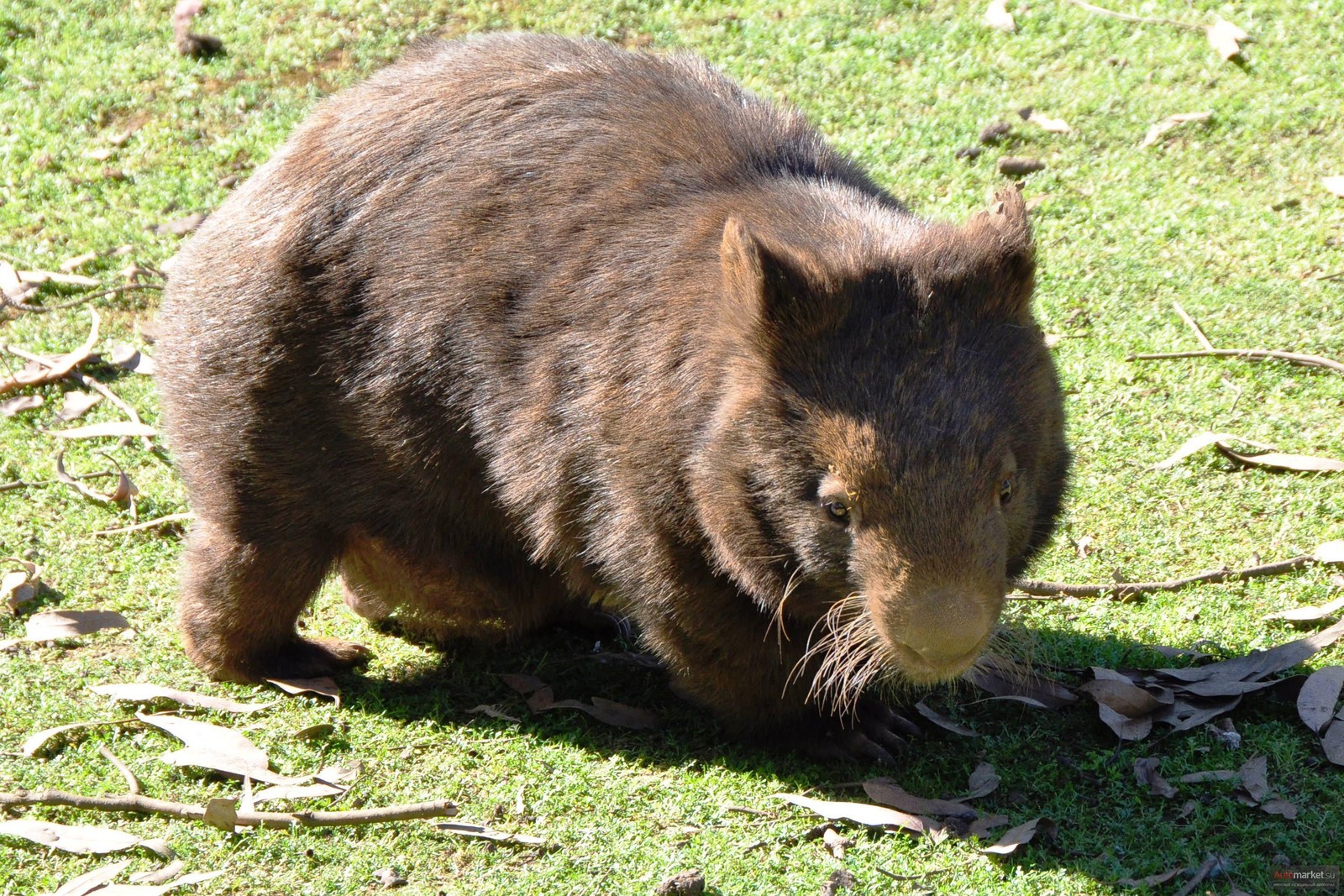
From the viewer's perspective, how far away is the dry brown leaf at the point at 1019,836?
3.83 m

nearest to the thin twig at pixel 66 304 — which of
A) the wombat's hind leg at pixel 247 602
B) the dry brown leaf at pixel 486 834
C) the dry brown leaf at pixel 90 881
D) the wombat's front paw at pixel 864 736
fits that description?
the wombat's hind leg at pixel 247 602

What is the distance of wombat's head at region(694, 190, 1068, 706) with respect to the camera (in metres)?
3.48

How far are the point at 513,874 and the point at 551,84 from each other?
2.39m

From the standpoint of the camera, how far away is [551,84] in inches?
183

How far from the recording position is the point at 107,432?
622 cm

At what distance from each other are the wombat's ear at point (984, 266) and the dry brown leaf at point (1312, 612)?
1.51 meters

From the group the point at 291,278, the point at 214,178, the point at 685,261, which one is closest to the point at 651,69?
the point at 685,261

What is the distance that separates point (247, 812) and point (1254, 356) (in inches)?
162

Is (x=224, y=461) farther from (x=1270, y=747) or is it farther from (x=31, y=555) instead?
(x=1270, y=747)

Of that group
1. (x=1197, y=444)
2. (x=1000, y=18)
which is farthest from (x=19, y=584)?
(x=1000, y=18)

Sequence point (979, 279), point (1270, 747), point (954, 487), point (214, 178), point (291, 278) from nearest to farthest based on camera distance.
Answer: point (954, 487), point (979, 279), point (1270, 747), point (291, 278), point (214, 178)

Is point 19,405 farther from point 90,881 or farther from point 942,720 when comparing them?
point 942,720

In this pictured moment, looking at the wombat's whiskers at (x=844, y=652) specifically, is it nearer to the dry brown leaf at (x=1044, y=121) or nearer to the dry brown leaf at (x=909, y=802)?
the dry brown leaf at (x=909, y=802)

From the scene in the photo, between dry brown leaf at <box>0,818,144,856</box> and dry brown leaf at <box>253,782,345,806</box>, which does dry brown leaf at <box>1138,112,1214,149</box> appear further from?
dry brown leaf at <box>0,818,144,856</box>
